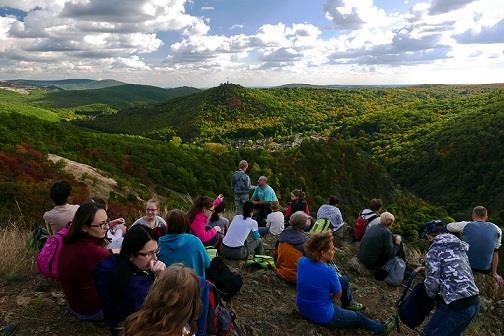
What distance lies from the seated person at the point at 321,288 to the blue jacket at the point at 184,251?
3.75 ft

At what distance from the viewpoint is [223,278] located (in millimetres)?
4781

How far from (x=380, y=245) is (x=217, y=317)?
4.01 metres

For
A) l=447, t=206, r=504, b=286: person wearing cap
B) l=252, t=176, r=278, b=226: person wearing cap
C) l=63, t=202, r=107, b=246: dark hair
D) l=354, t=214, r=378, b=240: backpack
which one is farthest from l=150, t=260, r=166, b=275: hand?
l=252, t=176, r=278, b=226: person wearing cap

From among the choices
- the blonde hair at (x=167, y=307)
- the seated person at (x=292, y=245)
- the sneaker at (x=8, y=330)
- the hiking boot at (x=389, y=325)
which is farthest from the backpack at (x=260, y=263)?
the blonde hair at (x=167, y=307)

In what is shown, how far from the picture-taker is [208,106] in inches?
5118

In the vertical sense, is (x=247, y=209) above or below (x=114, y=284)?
below

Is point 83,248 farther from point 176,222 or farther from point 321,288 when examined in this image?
point 321,288

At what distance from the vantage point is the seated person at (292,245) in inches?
217

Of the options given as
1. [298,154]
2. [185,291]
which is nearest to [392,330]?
[185,291]

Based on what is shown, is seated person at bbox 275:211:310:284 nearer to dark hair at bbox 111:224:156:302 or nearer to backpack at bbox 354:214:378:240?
backpack at bbox 354:214:378:240

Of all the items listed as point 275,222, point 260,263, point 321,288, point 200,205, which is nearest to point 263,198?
point 275,222

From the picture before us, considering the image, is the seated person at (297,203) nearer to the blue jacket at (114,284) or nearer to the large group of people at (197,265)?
the large group of people at (197,265)

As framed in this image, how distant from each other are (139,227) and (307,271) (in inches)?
87.2

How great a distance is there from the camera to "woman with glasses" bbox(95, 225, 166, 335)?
2877 millimetres
